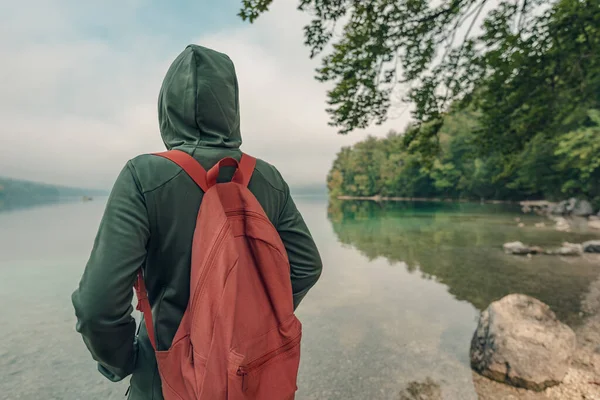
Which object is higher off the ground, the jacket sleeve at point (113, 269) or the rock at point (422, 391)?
the jacket sleeve at point (113, 269)

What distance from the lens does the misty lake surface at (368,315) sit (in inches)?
155

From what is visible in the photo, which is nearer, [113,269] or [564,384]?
[113,269]

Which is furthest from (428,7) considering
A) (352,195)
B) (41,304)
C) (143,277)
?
(352,195)

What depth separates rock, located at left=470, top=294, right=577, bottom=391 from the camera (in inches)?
135

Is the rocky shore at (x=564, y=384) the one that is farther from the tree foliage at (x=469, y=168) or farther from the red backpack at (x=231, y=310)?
the tree foliage at (x=469, y=168)

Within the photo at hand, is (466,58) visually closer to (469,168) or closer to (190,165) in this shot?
(190,165)

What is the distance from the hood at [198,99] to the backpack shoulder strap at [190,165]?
14 centimetres

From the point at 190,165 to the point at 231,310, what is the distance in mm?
502

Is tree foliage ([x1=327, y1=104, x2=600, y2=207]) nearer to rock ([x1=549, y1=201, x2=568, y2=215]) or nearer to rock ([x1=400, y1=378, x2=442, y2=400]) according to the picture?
rock ([x1=549, y1=201, x2=568, y2=215])

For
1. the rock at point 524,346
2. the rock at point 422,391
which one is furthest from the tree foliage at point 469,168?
the rock at point 422,391

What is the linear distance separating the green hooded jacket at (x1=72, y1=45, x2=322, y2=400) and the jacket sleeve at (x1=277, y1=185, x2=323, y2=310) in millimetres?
16

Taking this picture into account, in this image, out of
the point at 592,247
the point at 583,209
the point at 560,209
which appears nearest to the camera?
the point at 592,247

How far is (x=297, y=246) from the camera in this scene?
4.89 feet

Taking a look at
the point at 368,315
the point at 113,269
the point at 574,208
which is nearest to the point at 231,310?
the point at 113,269
